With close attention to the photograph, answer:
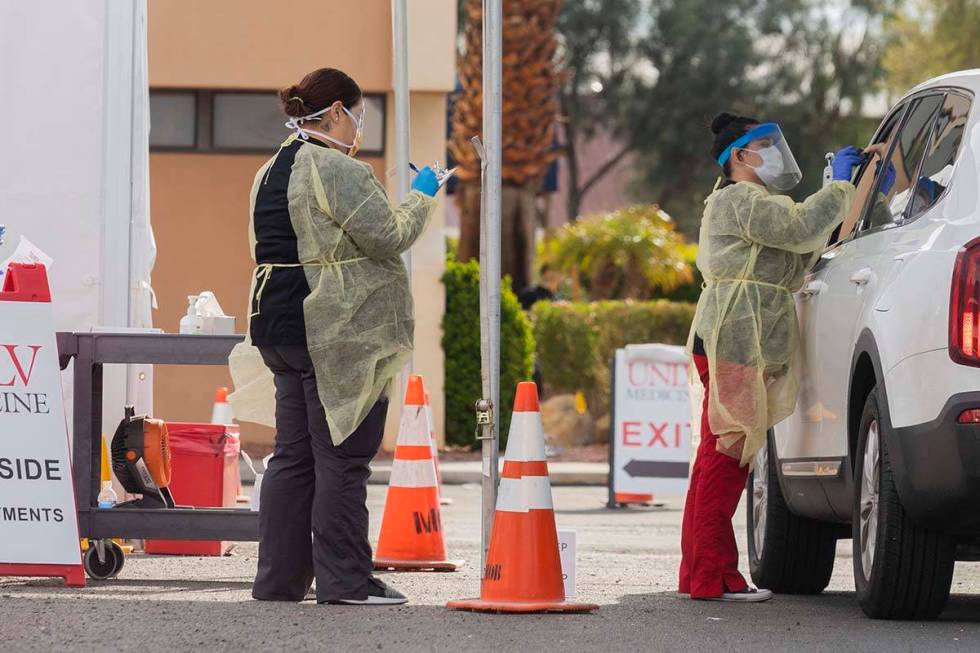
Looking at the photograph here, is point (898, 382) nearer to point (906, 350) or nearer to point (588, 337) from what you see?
point (906, 350)

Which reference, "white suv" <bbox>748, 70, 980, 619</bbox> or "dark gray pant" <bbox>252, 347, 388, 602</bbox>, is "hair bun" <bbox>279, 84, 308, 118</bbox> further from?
"white suv" <bbox>748, 70, 980, 619</bbox>

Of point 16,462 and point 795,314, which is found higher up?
point 795,314

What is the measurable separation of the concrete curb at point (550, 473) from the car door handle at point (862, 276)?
9511 mm

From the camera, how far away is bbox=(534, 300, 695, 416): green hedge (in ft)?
68.4

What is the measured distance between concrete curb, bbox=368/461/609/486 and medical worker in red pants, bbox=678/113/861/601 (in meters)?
8.87

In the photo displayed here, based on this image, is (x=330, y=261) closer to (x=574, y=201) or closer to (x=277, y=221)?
(x=277, y=221)

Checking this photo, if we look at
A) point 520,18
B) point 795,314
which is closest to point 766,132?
point 795,314

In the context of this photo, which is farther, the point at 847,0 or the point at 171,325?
the point at 847,0

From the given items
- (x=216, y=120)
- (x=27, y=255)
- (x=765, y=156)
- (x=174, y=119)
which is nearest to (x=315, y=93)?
(x=27, y=255)

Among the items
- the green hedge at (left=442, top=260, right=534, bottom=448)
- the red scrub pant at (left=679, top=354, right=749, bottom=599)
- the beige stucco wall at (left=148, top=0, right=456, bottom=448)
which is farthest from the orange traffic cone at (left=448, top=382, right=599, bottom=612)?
the green hedge at (left=442, top=260, right=534, bottom=448)

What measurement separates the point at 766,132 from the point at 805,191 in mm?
34182

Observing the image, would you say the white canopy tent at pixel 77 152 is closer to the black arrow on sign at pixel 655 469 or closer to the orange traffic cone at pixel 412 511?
the orange traffic cone at pixel 412 511

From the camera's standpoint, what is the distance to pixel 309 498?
6.73 metres

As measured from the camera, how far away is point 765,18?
142 feet
